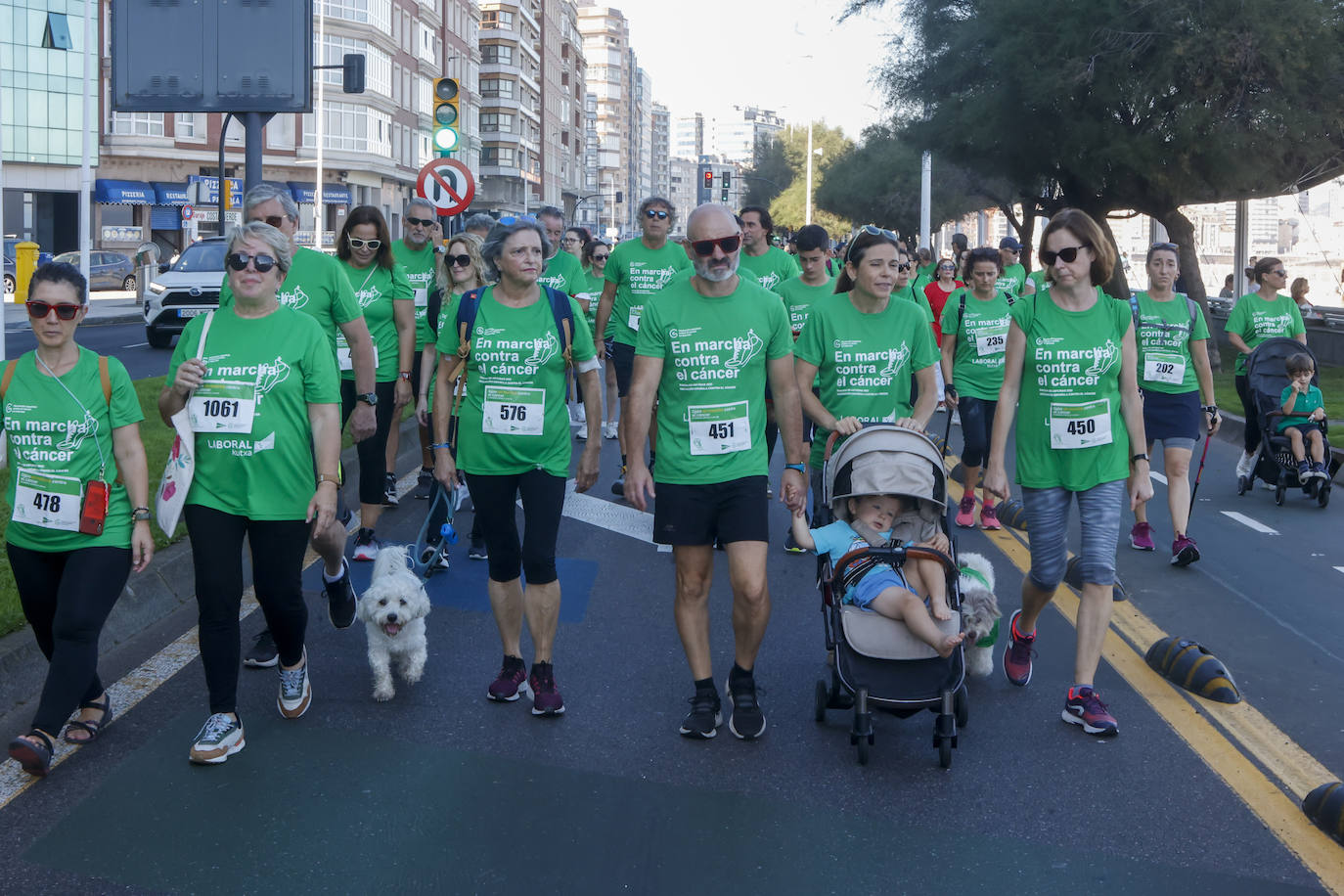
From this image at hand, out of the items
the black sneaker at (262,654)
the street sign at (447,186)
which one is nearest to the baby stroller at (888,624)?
the black sneaker at (262,654)

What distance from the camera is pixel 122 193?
57.2 m

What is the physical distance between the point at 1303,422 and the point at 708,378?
25.0 feet

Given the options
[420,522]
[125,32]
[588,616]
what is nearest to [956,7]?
[125,32]

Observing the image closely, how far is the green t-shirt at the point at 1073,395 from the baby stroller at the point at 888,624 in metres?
0.50

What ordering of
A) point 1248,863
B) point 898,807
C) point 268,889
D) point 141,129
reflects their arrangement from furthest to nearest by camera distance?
point 141,129
point 898,807
point 1248,863
point 268,889

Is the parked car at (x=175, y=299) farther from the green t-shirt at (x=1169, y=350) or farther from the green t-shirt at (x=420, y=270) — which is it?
the green t-shirt at (x=1169, y=350)

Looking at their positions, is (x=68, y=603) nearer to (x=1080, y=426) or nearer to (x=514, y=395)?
(x=514, y=395)

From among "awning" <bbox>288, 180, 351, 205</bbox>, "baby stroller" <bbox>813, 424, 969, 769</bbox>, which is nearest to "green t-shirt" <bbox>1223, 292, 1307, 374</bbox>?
"baby stroller" <bbox>813, 424, 969, 769</bbox>

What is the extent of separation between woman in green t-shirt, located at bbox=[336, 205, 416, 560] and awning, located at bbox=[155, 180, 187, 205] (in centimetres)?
5364

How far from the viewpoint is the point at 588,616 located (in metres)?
7.32

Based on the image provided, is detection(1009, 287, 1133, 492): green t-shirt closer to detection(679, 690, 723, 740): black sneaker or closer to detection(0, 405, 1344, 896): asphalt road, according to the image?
detection(0, 405, 1344, 896): asphalt road

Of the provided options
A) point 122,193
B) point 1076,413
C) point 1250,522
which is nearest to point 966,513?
point 1250,522

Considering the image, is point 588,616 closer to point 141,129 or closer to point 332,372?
point 332,372

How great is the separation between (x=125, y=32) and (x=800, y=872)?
11357mm
